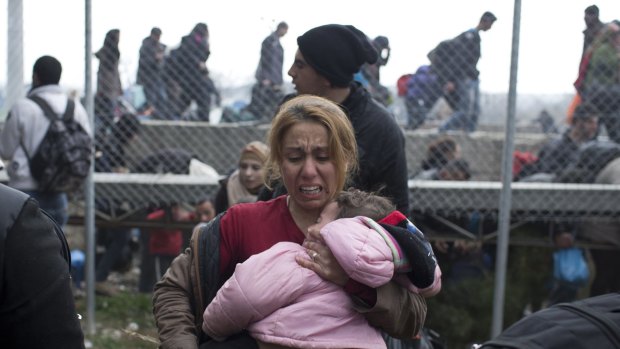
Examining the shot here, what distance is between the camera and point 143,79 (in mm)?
7648

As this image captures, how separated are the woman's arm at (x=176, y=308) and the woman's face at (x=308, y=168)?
39 cm

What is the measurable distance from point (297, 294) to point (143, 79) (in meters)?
5.50

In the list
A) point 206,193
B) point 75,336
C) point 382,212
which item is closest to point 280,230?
point 382,212

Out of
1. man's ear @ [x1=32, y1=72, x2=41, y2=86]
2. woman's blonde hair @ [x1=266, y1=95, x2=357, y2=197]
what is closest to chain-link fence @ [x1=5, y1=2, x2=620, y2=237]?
man's ear @ [x1=32, y1=72, x2=41, y2=86]

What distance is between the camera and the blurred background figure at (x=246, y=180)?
5.57 m

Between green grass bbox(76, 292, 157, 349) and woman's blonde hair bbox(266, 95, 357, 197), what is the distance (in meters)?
3.92

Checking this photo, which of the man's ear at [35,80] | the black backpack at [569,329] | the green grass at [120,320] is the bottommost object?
the green grass at [120,320]

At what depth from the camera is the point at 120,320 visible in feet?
23.2

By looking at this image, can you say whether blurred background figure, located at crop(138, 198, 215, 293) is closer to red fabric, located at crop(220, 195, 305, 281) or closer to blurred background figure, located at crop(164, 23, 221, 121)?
blurred background figure, located at crop(164, 23, 221, 121)

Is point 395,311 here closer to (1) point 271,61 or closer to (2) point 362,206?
(2) point 362,206

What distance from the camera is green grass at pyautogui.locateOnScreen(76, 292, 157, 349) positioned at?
6473mm

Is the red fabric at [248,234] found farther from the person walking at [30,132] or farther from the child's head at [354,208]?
the person walking at [30,132]

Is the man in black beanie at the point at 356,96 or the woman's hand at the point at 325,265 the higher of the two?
the man in black beanie at the point at 356,96

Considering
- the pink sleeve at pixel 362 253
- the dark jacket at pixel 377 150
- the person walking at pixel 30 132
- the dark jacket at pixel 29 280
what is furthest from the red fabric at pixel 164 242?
the dark jacket at pixel 29 280
